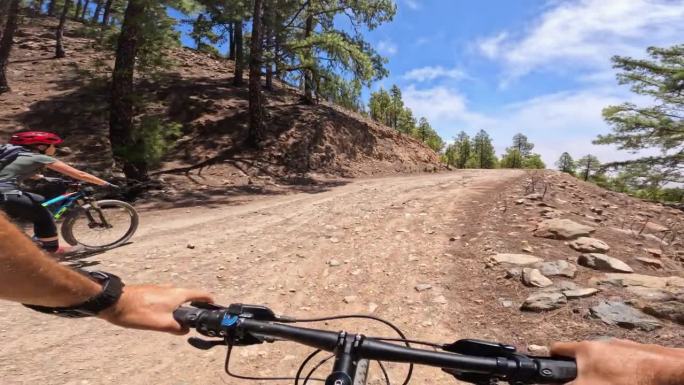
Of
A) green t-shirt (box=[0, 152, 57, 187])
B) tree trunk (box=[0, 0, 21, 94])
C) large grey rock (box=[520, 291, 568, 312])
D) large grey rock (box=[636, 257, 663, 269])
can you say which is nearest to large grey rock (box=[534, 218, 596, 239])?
large grey rock (box=[636, 257, 663, 269])

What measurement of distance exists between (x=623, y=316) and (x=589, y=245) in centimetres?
202

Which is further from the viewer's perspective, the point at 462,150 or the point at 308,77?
the point at 462,150

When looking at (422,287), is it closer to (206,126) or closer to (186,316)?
(186,316)

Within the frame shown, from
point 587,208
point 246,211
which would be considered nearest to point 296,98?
point 246,211

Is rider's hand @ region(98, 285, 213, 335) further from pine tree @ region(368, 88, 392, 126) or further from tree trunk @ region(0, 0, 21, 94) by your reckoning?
pine tree @ region(368, 88, 392, 126)

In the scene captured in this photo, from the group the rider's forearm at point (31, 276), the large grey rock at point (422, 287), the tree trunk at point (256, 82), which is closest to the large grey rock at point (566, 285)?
the large grey rock at point (422, 287)

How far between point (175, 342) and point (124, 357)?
0.48 m

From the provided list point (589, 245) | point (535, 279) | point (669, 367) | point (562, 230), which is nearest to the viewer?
point (669, 367)

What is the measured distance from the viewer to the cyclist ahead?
6.11 meters

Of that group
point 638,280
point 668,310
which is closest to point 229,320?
point 668,310

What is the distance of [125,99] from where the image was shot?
490 inches

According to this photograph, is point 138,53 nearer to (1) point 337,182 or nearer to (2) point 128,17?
(2) point 128,17

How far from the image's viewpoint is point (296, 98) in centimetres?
2398

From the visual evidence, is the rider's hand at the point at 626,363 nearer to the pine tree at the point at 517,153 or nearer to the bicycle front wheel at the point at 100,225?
the bicycle front wheel at the point at 100,225
